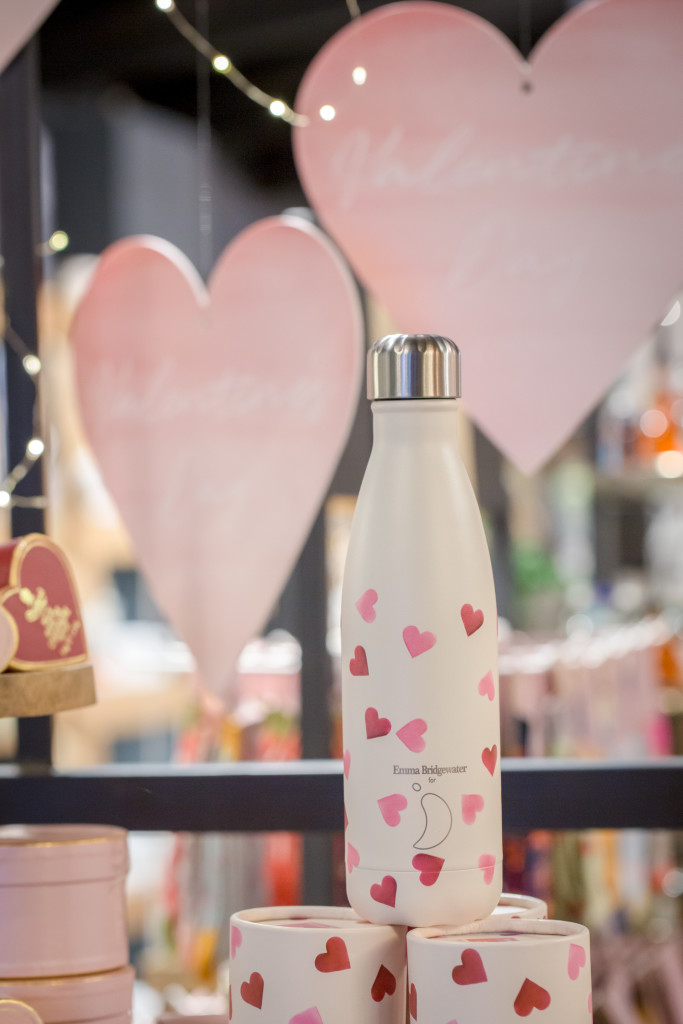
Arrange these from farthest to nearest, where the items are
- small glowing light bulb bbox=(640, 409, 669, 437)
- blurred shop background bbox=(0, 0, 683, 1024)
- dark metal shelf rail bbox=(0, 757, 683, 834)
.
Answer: small glowing light bulb bbox=(640, 409, 669, 437) < blurred shop background bbox=(0, 0, 683, 1024) < dark metal shelf rail bbox=(0, 757, 683, 834)

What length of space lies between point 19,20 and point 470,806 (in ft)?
2.89

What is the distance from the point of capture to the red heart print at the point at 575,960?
74cm

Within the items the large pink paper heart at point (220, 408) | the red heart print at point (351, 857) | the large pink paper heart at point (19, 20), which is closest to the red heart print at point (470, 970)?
the red heart print at point (351, 857)

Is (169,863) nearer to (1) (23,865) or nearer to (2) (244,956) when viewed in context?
(1) (23,865)

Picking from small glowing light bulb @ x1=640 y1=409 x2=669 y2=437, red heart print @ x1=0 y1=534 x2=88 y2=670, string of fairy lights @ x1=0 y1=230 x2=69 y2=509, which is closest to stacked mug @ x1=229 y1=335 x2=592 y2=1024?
red heart print @ x1=0 y1=534 x2=88 y2=670

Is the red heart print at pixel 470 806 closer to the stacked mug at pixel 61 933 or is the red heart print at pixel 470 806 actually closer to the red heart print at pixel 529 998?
the red heart print at pixel 529 998

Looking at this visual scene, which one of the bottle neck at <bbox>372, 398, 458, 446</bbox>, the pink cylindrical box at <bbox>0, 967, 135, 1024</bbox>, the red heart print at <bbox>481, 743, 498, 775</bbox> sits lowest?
the pink cylindrical box at <bbox>0, 967, 135, 1024</bbox>

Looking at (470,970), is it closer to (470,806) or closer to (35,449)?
(470,806)

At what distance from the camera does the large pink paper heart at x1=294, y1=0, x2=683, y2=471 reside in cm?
112

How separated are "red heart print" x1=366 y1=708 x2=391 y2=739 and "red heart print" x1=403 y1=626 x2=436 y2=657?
49mm

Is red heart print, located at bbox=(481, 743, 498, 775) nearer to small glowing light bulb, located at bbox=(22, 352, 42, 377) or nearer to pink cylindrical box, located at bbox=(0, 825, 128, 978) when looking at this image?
pink cylindrical box, located at bbox=(0, 825, 128, 978)

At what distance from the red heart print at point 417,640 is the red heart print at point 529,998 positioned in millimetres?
216

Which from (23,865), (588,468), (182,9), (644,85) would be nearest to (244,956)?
(23,865)

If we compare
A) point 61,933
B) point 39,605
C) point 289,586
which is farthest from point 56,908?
point 289,586
